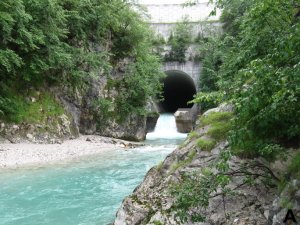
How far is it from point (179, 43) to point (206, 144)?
89.6 feet

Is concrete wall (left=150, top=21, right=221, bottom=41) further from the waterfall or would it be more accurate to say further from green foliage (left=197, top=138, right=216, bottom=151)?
green foliage (left=197, top=138, right=216, bottom=151)

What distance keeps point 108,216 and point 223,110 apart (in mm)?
3333

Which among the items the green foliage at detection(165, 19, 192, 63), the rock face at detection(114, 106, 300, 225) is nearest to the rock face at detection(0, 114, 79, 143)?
the rock face at detection(114, 106, 300, 225)

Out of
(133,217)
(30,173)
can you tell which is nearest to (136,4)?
(30,173)

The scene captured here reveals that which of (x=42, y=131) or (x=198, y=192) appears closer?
(x=198, y=192)

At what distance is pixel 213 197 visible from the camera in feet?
14.6

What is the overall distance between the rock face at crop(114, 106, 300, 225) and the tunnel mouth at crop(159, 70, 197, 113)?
30043mm

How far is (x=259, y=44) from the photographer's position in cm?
505

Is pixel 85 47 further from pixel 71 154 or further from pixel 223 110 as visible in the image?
pixel 223 110

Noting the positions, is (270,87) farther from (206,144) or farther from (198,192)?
(206,144)

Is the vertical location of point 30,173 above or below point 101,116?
below

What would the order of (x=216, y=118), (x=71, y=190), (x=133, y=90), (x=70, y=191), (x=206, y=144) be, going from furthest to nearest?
(x=133, y=90), (x=71, y=190), (x=70, y=191), (x=216, y=118), (x=206, y=144)

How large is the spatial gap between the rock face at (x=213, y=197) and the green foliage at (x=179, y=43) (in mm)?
26808

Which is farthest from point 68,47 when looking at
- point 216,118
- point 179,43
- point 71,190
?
point 179,43
